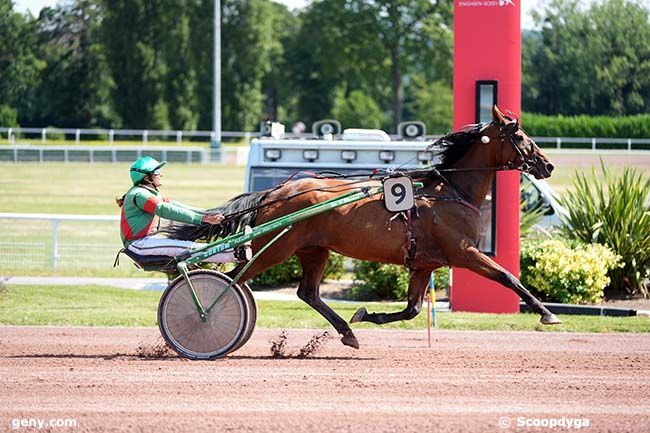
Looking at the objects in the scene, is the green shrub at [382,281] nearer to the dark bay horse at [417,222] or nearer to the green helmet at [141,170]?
the dark bay horse at [417,222]

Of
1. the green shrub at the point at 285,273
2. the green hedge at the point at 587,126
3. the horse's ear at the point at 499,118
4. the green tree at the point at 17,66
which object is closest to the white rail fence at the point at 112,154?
the green tree at the point at 17,66

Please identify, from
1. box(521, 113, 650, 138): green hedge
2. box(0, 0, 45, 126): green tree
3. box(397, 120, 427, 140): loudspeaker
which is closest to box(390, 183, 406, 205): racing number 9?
box(397, 120, 427, 140): loudspeaker

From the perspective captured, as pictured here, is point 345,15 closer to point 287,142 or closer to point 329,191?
point 287,142

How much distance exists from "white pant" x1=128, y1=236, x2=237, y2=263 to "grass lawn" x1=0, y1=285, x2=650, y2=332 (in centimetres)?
269

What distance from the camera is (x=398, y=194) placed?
8922 mm

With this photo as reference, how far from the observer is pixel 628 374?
8336 mm

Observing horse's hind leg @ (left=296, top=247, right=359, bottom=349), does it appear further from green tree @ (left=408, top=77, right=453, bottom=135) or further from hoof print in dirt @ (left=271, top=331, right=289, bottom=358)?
green tree @ (left=408, top=77, right=453, bottom=135)

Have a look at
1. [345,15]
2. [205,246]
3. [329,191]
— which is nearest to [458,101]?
[329,191]

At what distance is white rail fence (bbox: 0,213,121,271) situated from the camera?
16.7 metres

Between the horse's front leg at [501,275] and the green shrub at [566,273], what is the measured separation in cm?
440

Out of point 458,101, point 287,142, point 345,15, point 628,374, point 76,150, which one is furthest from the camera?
point 345,15

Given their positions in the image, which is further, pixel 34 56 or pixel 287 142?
pixel 34 56

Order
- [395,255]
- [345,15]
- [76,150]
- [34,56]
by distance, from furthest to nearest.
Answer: [345,15] < [34,56] < [76,150] < [395,255]

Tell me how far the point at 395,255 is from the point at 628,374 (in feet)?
6.82
